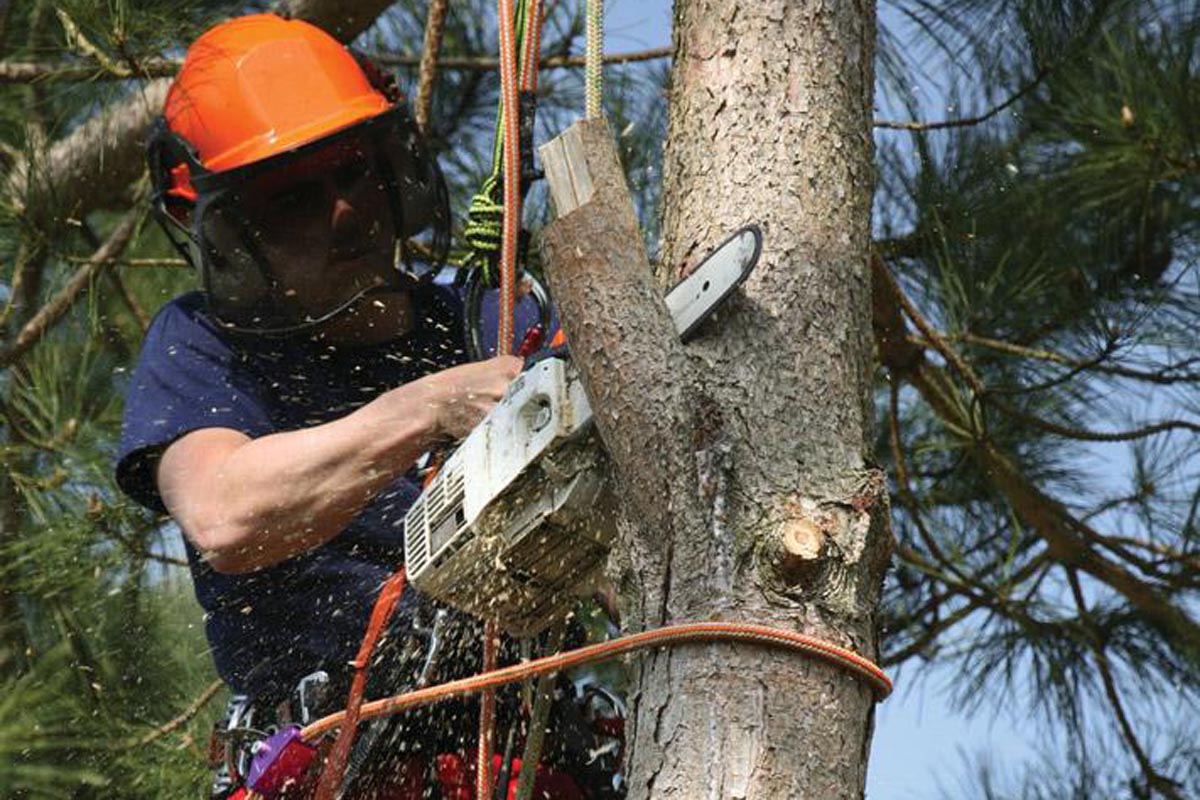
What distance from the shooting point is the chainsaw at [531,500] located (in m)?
1.80

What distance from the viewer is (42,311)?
11.8 ft

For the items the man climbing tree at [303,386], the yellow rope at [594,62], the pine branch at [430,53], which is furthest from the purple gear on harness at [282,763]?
the pine branch at [430,53]

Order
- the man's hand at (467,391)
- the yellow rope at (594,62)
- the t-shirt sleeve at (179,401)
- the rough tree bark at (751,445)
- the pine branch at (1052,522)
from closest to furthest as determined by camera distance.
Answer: the rough tree bark at (751,445) < the yellow rope at (594,62) < the man's hand at (467,391) < the t-shirt sleeve at (179,401) < the pine branch at (1052,522)

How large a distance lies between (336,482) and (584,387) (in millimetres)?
672

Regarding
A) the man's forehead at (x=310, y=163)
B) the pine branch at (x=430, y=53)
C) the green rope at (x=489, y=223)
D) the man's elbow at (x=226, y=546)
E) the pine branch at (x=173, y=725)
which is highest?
the pine branch at (x=430, y=53)

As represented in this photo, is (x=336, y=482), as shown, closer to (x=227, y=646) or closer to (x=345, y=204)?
(x=227, y=646)

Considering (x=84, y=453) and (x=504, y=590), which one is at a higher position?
(x=84, y=453)

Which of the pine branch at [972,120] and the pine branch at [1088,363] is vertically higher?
the pine branch at [972,120]

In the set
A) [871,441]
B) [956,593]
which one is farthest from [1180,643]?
[871,441]

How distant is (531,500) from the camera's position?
1.89m

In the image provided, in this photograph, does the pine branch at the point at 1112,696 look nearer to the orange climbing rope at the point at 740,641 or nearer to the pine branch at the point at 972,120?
the pine branch at the point at 972,120

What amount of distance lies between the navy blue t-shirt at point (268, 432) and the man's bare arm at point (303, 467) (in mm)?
61

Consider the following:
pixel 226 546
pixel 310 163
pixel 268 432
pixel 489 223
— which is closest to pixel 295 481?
pixel 226 546

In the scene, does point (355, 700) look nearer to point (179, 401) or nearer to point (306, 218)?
point (179, 401)
